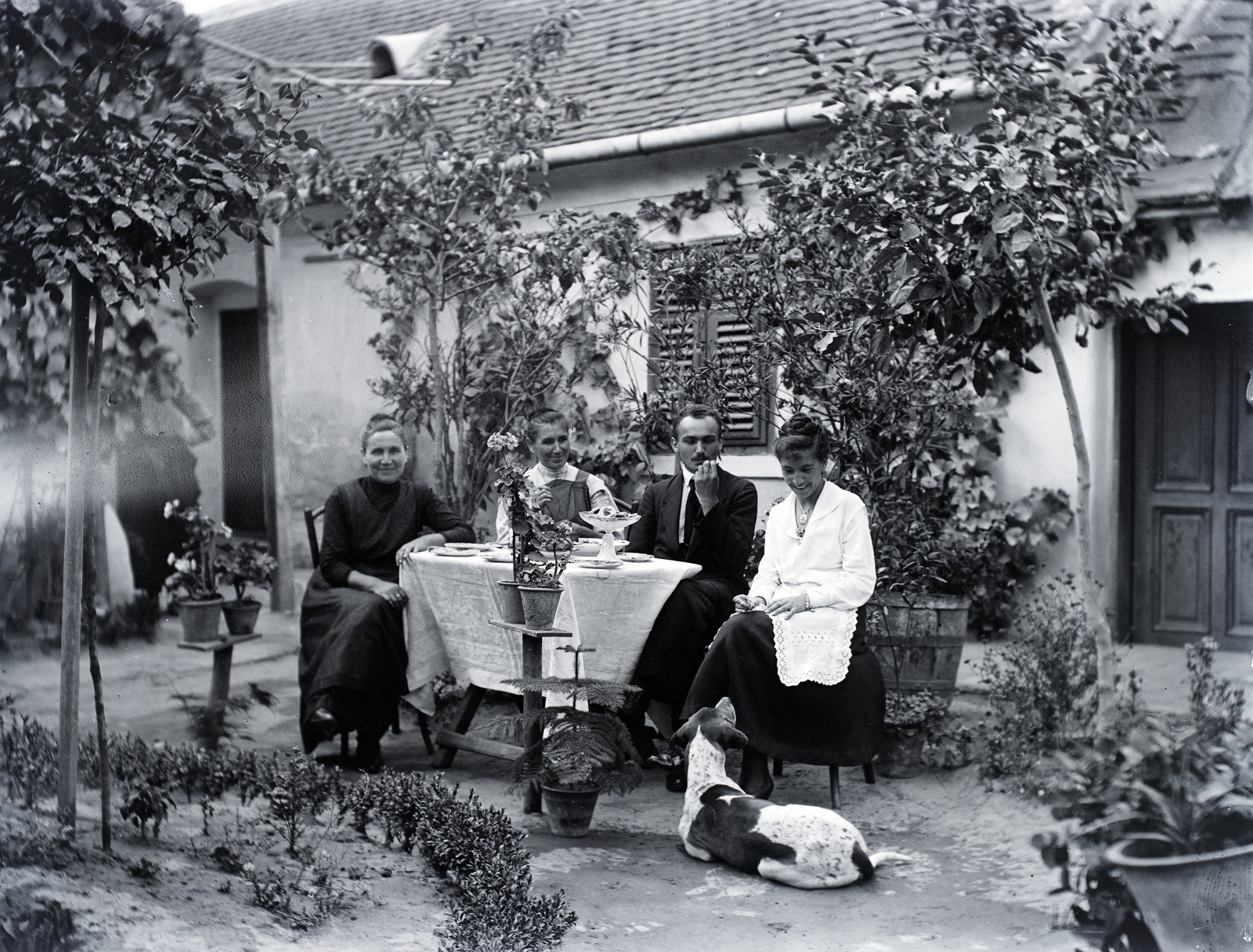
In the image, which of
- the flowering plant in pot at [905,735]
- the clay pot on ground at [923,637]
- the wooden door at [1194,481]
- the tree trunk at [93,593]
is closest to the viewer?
the tree trunk at [93,593]

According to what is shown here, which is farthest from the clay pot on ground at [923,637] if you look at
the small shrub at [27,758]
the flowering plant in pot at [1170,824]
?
the small shrub at [27,758]

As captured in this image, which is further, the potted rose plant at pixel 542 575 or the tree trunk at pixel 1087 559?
the tree trunk at pixel 1087 559

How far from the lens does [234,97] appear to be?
438cm

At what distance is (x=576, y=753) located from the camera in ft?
13.6

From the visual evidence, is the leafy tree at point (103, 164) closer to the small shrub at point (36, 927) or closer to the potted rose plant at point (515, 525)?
the small shrub at point (36, 927)

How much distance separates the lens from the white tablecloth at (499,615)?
15.6ft

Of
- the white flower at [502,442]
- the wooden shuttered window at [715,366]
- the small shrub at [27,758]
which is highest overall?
the wooden shuttered window at [715,366]

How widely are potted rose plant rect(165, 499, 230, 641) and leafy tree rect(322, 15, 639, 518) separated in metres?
1.62

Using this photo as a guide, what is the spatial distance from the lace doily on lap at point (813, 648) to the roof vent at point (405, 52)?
416cm

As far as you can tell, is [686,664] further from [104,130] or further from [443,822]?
[104,130]

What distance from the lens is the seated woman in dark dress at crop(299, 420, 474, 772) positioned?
5.25m

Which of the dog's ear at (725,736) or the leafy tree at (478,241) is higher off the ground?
the leafy tree at (478,241)

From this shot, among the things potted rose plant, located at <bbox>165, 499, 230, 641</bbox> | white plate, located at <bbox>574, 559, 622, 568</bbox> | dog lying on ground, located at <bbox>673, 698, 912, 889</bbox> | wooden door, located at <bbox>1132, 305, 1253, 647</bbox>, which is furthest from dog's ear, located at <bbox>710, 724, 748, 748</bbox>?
wooden door, located at <bbox>1132, 305, 1253, 647</bbox>

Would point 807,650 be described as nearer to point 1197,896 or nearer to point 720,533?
point 720,533
